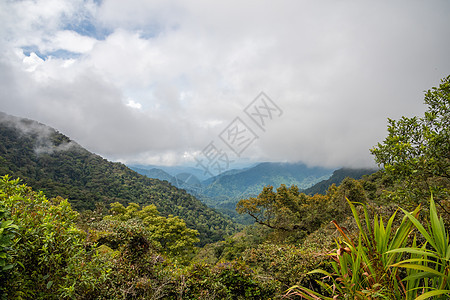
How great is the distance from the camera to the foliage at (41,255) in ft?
6.10

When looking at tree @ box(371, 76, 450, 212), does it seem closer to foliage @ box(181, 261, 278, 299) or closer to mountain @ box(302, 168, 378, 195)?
foliage @ box(181, 261, 278, 299)

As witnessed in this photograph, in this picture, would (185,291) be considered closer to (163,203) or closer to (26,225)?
(26,225)

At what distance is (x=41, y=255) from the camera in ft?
6.54

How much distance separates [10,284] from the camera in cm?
170

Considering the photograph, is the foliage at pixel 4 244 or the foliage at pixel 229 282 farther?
the foliage at pixel 229 282

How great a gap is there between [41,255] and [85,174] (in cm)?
8086

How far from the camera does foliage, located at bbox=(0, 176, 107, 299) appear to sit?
1858 mm

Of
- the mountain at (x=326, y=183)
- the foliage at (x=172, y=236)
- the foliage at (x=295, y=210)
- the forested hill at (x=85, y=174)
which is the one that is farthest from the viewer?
the mountain at (x=326, y=183)

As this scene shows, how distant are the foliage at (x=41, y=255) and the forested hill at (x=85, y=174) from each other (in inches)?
1916

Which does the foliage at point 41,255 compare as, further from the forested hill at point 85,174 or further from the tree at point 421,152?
the forested hill at point 85,174

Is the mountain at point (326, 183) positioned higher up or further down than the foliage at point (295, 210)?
further down

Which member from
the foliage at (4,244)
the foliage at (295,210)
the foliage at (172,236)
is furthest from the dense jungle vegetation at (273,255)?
the foliage at (172,236)

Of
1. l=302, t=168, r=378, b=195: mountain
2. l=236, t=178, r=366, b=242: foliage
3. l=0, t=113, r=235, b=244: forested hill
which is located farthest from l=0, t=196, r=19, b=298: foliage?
l=302, t=168, r=378, b=195: mountain

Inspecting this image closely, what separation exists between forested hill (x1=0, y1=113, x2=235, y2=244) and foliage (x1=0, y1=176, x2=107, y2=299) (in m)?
48.7
